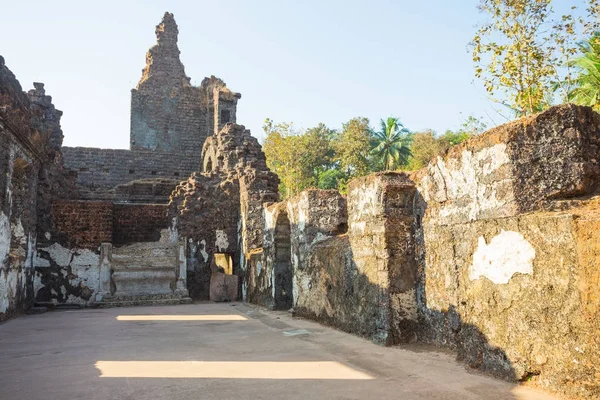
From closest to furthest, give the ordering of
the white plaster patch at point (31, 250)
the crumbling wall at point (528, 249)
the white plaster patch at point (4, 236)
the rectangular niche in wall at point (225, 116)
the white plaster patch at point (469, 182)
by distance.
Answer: the crumbling wall at point (528, 249) → the white plaster patch at point (469, 182) → the white plaster patch at point (4, 236) → the white plaster patch at point (31, 250) → the rectangular niche in wall at point (225, 116)

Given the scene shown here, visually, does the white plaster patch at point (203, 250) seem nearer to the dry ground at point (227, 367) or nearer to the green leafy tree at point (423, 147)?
the dry ground at point (227, 367)

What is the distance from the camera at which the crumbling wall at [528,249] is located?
2436mm

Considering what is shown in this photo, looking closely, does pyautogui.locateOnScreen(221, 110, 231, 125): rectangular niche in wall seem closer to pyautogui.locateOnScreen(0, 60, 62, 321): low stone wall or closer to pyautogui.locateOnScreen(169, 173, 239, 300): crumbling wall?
pyautogui.locateOnScreen(169, 173, 239, 300): crumbling wall

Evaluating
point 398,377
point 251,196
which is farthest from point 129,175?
point 398,377

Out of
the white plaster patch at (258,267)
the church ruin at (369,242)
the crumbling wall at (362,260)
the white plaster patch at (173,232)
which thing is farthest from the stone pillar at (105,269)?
the crumbling wall at (362,260)

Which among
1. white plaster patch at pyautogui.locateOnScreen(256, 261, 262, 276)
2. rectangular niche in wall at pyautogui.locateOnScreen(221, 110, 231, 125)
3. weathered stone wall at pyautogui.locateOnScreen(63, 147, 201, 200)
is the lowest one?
white plaster patch at pyautogui.locateOnScreen(256, 261, 262, 276)

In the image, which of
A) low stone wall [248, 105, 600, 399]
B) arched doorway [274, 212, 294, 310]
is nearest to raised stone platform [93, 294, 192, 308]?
arched doorway [274, 212, 294, 310]

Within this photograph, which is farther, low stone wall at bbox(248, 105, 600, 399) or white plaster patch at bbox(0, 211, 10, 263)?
white plaster patch at bbox(0, 211, 10, 263)

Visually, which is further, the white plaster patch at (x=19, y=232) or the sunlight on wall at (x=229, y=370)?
the white plaster patch at (x=19, y=232)

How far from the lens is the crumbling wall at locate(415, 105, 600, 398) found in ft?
7.99

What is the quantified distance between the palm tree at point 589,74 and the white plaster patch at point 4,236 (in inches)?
433

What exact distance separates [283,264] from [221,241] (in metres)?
3.86

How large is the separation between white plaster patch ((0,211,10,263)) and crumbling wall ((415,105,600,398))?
22.8 feet

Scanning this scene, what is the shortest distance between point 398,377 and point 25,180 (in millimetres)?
8910
